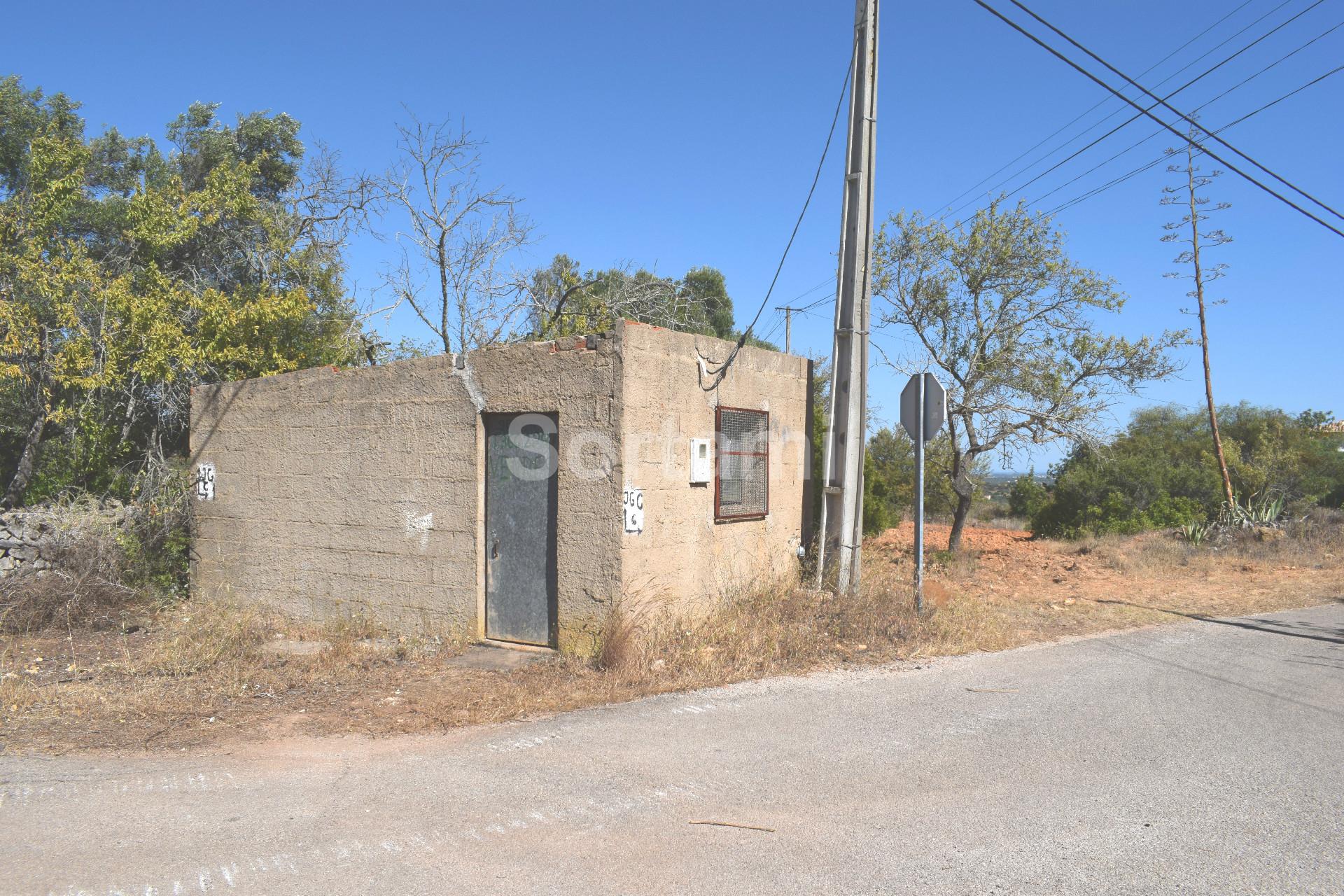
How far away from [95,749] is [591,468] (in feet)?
13.1

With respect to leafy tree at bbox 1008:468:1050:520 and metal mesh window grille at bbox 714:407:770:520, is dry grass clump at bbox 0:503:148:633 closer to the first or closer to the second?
metal mesh window grille at bbox 714:407:770:520

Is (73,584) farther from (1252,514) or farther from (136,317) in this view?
(1252,514)

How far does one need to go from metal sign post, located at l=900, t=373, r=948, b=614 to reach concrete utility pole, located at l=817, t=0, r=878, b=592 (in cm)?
95

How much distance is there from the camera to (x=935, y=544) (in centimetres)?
1731

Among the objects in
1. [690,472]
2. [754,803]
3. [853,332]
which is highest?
[853,332]

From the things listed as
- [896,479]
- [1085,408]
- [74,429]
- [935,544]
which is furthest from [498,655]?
[896,479]

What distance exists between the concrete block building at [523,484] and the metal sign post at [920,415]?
5.35ft

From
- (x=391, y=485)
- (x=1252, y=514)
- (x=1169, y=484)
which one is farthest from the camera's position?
(x=1169, y=484)

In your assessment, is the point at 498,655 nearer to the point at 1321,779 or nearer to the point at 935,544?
the point at 1321,779

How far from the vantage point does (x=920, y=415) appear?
843 cm

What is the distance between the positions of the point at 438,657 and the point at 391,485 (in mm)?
2066

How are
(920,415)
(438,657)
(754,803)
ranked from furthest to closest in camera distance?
(920,415)
(438,657)
(754,803)

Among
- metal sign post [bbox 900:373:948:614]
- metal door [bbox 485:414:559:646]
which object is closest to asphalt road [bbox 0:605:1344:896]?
metal door [bbox 485:414:559:646]

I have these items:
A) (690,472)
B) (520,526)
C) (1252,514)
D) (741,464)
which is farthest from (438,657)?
(1252,514)
